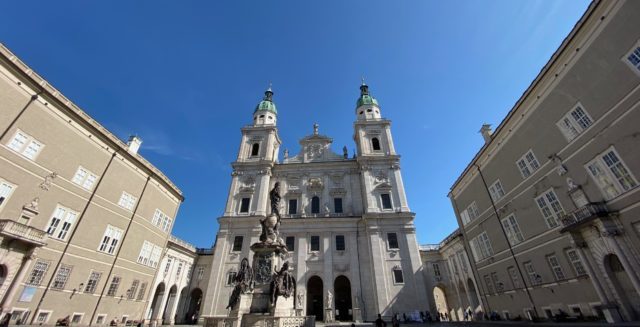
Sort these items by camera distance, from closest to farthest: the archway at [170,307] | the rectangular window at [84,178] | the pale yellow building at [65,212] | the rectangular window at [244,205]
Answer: the pale yellow building at [65,212]
the rectangular window at [84,178]
the archway at [170,307]
the rectangular window at [244,205]

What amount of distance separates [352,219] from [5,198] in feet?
92.7

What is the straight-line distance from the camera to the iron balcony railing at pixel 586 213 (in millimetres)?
13539

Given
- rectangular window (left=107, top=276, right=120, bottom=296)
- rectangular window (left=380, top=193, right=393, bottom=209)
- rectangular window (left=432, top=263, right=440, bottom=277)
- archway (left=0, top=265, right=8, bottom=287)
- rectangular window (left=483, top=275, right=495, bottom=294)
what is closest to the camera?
archway (left=0, top=265, right=8, bottom=287)

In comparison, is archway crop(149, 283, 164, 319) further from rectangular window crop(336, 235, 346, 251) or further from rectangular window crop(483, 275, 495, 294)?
rectangular window crop(483, 275, 495, 294)

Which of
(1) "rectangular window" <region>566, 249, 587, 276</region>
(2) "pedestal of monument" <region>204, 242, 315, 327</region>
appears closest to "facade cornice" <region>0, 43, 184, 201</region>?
(2) "pedestal of monument" <region>204, 242, 315, 327</region>

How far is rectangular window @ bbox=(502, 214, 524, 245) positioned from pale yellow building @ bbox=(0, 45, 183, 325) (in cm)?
3289

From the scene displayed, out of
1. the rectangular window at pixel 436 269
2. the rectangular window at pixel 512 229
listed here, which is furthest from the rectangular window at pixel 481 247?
the rectangular window at pixel 436 269

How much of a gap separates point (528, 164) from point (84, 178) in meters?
33.7

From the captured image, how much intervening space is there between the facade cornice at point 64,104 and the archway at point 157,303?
43.0 feet

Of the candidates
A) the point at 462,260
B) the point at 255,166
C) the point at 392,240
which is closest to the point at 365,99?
the point at 255,166

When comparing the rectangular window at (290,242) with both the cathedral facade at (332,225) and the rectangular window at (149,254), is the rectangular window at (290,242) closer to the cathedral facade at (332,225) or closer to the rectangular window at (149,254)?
the cathedral facade at (332,225)

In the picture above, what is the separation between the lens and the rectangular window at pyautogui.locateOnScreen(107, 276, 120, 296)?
2289 centimetres

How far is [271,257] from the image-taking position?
13703mm

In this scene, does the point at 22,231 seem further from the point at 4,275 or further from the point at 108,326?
the point at 108,326
